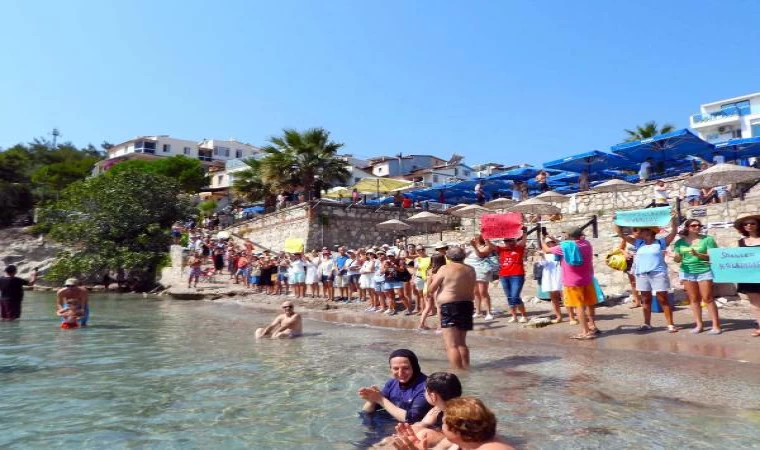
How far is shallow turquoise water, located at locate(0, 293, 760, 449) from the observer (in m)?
4.02

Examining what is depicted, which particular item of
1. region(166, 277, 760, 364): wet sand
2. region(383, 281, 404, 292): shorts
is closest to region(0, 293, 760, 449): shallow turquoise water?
region(166, 277, 760, 364): wet sand

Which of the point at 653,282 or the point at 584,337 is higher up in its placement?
the point at 653,282

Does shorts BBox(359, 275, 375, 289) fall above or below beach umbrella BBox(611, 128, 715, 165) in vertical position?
below

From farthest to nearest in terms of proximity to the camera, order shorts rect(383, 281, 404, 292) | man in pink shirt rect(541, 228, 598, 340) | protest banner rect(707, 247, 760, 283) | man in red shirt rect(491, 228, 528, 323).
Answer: shorts rect(383, 281, 404, 292)
man in red shirt rect(491, 228, 528, 323)
man in pink shirt rect(541, 228, 598, 340)
protest banner rect(707, 247, 760, 283)

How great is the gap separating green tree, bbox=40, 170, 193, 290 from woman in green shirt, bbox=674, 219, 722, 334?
27112mm

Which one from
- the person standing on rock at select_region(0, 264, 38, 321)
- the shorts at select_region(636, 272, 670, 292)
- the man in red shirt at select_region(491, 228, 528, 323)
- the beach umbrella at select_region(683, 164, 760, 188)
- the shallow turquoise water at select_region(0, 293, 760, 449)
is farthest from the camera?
the beach umbrella at select_region(683, 164, 760, 188)

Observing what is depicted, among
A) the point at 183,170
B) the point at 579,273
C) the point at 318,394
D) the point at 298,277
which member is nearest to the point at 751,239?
the point at 579,273

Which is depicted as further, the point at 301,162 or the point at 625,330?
the point at 301,162

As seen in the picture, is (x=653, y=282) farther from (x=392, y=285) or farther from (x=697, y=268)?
(x=392, y=285)

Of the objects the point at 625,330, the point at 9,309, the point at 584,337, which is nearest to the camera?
the point at 584,337

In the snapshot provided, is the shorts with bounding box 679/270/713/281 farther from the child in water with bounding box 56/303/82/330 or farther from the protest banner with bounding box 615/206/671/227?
the child in water with bounding box 56/303/82/330

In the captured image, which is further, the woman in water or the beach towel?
the beach towel

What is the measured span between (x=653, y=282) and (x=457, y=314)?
361cm

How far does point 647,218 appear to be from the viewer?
28.0 ft
